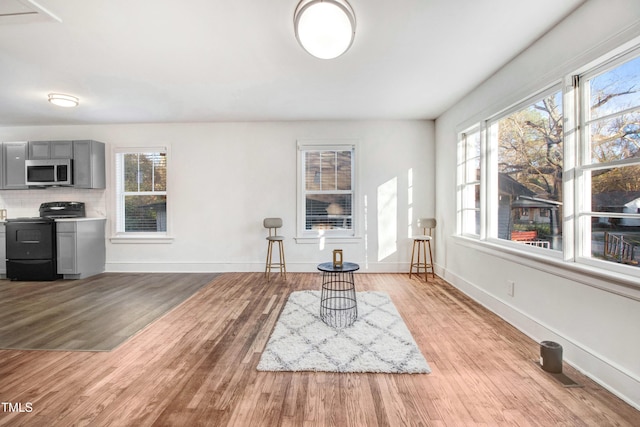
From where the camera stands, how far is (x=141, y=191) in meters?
5.34

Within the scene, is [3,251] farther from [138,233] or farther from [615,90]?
[615,90]

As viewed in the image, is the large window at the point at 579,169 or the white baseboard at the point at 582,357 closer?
the white baseboard at the point at 582,357

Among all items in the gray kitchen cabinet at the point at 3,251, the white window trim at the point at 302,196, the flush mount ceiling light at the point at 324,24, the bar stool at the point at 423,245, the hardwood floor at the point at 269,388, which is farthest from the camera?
the white window trim at the point at 302,196

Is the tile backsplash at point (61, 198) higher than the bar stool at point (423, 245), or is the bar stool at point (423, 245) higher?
the tile backsplash at point (61, 198)

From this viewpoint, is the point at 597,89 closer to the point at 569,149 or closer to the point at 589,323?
the point at 569,149

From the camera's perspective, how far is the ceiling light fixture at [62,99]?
3812 mm

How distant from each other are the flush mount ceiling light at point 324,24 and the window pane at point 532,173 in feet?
6.04

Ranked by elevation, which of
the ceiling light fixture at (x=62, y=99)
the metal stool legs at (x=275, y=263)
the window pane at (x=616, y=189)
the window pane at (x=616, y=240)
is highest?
the ceiling light fixture at (x=62, y=99)

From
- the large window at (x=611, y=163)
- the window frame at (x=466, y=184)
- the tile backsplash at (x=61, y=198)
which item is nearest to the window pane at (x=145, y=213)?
the tile backsplash at (x=61, y=198)

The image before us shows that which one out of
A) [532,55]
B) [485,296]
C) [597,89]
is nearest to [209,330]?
[485,296]

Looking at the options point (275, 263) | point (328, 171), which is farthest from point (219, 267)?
point (328, 171)

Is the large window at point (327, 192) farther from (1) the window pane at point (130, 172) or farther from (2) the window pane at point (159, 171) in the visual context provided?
(1) the window pane at point (130, 172)

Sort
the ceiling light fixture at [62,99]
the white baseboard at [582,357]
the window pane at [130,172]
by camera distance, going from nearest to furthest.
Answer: the white baseboard at [582,357]
the ceiling light fixture at [62,99]
the window pane at [130,172]

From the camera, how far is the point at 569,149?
2281 millimetres
